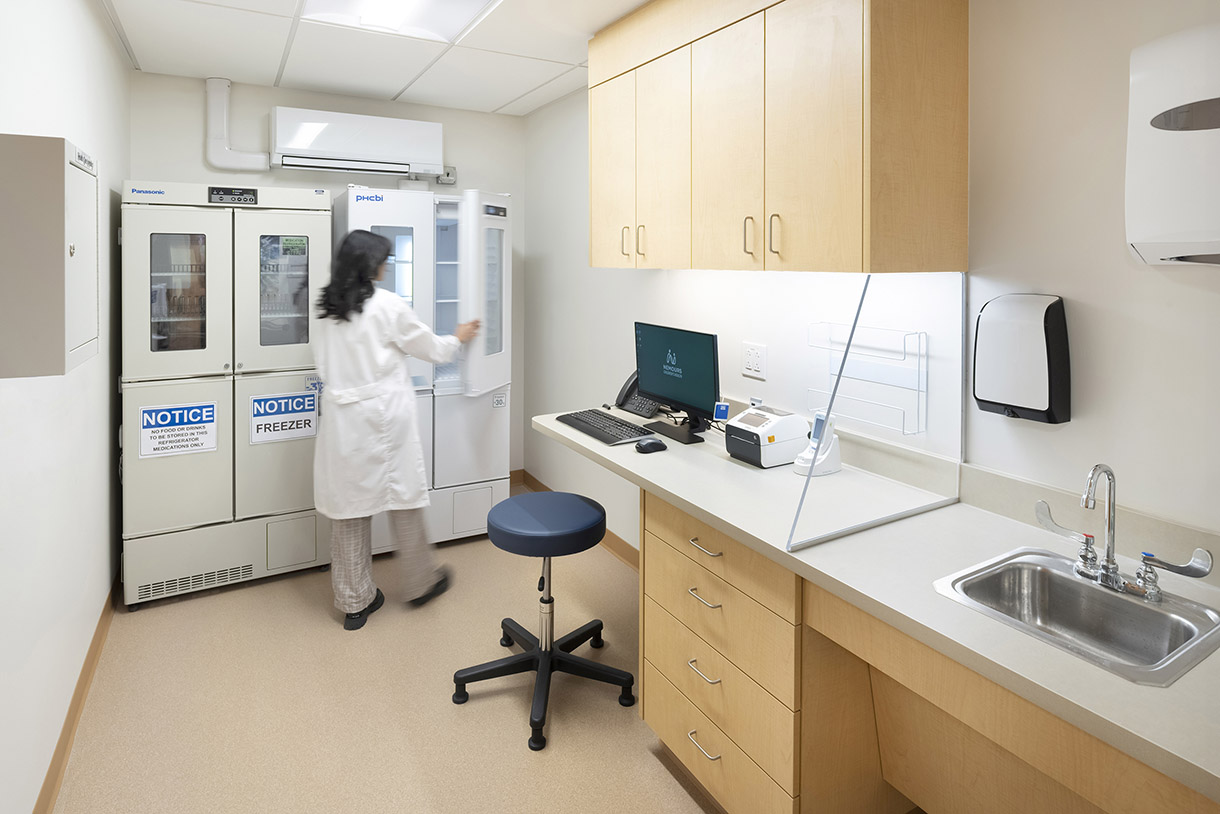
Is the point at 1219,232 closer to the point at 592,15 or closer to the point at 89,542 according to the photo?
the point at 592,15

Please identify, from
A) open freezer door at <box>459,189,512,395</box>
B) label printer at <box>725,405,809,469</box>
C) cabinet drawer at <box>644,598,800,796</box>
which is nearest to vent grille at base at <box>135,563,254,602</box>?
open freezer door at <box>459,189,512,395</box>

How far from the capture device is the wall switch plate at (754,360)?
258 centimetres

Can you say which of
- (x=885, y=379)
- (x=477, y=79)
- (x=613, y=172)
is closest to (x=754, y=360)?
(x=885, y=379)

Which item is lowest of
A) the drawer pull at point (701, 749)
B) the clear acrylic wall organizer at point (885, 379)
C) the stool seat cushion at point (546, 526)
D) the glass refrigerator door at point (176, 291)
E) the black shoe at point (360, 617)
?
the black shoe at point (360, 617)

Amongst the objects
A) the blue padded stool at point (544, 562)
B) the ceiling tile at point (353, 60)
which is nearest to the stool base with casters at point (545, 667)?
the blue padded stool at point (544, 562)

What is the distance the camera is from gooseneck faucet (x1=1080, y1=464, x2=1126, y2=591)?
4.35 feet

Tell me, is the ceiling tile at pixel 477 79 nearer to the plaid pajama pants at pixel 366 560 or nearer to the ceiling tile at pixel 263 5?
the ceiling tile at pixel 263 5

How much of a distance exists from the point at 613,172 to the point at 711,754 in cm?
200

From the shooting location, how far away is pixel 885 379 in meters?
2.05

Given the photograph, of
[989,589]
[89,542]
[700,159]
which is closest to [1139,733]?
[989,589]

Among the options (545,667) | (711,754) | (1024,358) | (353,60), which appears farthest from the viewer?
(353,60)

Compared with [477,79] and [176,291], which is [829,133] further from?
[176,291]

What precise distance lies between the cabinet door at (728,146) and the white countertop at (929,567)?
A: 2.12ft

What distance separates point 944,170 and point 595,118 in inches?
58.1
